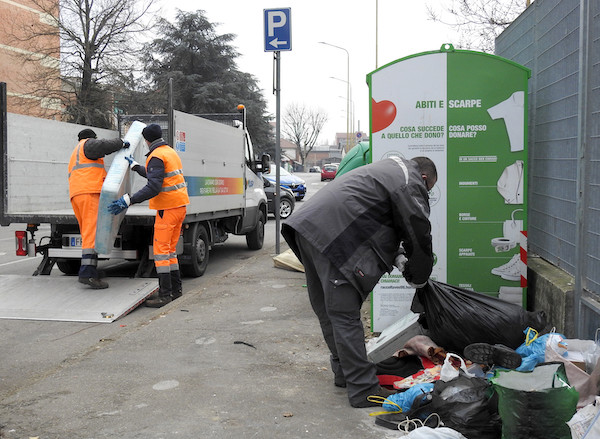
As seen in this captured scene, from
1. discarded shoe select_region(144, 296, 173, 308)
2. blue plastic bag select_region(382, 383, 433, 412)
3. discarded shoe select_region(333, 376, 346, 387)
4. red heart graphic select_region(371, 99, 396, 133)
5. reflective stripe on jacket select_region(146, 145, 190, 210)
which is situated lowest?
discarded shoe select_region(144, 296, 173, 308)

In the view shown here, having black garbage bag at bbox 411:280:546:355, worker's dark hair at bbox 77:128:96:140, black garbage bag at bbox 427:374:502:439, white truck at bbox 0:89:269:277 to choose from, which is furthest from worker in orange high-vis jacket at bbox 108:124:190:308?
black garbage bag at bbox 427:374:502:439

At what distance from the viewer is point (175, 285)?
24.5ft

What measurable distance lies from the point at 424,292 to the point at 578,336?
102 centimetres

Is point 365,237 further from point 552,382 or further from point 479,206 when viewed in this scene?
point 479,206

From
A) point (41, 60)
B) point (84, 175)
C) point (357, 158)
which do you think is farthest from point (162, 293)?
point (41, 60)

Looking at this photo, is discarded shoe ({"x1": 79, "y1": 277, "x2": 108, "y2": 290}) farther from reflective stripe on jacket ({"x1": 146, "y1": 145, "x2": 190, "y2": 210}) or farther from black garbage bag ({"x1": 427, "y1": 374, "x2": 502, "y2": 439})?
black garbage bag ({"x1": 427, "y1": 374, "x2": 502, "y2": 439})

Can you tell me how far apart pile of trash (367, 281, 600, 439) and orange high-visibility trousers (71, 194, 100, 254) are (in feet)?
13.2

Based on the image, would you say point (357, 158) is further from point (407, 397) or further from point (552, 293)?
point (407, 397)

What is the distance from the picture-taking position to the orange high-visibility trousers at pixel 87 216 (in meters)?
7.29

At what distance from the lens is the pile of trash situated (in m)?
3.00

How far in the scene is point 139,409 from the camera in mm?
3830

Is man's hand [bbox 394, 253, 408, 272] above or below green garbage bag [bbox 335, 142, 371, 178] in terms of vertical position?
below

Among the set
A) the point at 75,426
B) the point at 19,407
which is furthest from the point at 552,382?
the point at 19,407

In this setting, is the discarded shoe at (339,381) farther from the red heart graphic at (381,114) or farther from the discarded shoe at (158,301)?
the discarded shoe at (158,301)
